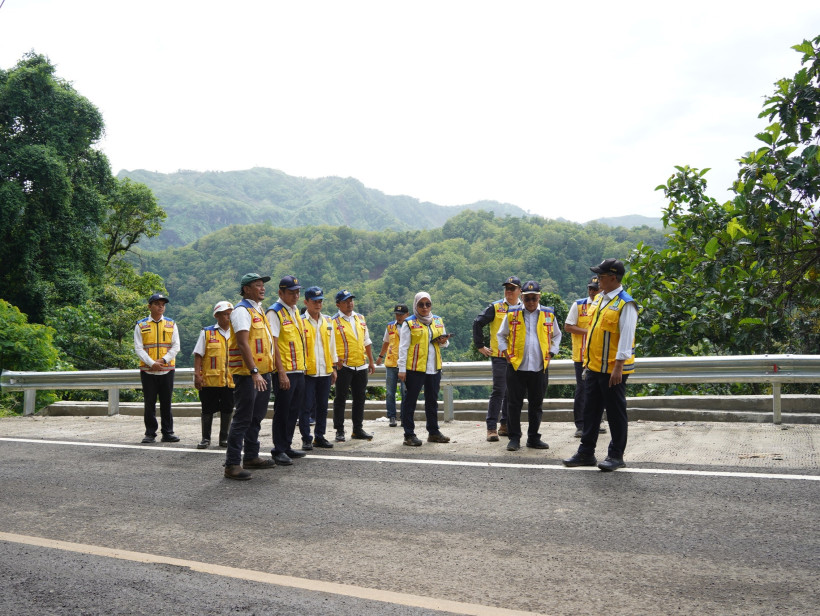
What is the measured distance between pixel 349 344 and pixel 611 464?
4.70 m

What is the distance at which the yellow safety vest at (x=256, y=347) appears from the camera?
24.9ft

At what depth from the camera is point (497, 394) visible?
31.1ft

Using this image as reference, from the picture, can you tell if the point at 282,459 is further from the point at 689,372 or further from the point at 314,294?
the point at 689,372

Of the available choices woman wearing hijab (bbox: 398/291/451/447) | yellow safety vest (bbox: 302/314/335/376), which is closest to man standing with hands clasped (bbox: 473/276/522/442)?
woman wearing hijab (bbox: 398/291/451/447)

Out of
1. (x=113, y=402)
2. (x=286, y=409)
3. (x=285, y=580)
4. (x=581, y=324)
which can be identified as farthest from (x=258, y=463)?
(x=113, y=402)

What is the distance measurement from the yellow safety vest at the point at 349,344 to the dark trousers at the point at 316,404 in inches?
45.4

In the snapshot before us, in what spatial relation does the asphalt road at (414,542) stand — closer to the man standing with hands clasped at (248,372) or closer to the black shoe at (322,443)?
the man standing with hands clasped at (248,372)

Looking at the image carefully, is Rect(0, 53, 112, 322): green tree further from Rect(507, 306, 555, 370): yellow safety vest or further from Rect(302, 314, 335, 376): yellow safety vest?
Rect(507, 306, 555, 370): yellow safety vest

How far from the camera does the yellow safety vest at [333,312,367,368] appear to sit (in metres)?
10.6

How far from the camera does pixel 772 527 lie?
16.4 feet

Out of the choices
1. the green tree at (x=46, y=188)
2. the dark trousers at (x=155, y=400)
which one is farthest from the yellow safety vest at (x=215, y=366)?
the green tree at (x=46, y=188)

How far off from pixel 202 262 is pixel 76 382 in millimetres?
100143

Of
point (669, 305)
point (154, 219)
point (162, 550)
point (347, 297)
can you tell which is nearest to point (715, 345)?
point (669, 305)

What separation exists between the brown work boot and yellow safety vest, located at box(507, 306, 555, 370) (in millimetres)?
3295
